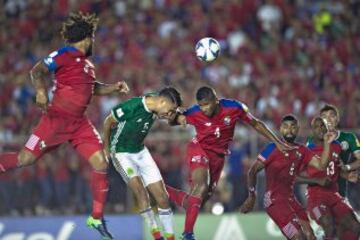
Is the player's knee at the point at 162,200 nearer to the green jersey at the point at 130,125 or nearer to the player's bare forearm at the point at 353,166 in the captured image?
the green jersey at the point at 130,125

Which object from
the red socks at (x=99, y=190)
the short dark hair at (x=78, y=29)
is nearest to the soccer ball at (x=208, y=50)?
the short dark hair at (x=78, y=29)

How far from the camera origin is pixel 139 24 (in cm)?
2389

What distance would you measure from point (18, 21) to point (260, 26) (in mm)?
5422

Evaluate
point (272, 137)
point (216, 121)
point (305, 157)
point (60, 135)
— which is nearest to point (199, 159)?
point (216, 121)

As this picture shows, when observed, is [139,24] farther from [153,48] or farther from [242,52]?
[242,52]

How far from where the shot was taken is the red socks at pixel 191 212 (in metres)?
14.1

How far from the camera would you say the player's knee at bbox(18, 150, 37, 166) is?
13.7 metres

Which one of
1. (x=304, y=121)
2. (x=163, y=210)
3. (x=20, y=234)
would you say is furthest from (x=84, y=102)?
(x=304, y=121)

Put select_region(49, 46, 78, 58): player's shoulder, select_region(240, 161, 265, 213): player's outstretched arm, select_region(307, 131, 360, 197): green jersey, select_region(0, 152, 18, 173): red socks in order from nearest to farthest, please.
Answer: select_region(49, 46, 78, 58): player's shoulder, select_region(0, 152, 18, 173): red socks, select_region(240, 161, 265, 213): player's outstretched arm, select_region(307, 131, 360, 197): green jersey

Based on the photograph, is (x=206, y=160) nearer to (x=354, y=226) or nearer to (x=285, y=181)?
(x=285, y=181)

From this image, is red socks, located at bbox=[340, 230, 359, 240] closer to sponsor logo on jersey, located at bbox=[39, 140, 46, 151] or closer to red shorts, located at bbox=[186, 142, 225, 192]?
red shorts, located at bbox=[186, 142, 225, 192]

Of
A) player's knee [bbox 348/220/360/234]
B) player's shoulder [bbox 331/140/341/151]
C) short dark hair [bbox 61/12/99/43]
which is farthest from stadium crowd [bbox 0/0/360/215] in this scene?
short dark hair [bbox 61/12/99/43]

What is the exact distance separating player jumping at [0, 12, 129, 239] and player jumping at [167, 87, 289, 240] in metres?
1.40

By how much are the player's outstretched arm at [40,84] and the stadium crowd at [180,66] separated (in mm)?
6265
